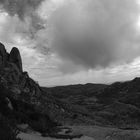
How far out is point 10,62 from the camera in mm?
93438

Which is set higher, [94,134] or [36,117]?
[36,117]

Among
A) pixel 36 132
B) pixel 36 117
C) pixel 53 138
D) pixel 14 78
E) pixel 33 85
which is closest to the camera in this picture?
pixel 53 138

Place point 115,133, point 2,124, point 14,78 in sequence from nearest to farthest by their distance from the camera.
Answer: point 2,124 < point 115,133 < point 14,78

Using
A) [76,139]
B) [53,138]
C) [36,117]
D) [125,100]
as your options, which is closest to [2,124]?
[53,138]

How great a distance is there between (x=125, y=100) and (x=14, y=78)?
114 metres

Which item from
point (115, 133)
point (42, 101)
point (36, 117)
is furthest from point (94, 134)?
point (42, 101)

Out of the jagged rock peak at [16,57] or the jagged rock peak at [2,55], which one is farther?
the jagged rock peak at [16,57]

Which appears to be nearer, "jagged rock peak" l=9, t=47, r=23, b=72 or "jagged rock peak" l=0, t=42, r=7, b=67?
"jagged rock peak" l=0, t=42, r=7, b=67

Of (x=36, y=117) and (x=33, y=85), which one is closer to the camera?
(x=36, y=117)

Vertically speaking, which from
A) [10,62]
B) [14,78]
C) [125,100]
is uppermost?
[10,62]

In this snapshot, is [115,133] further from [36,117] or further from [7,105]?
[7,105]

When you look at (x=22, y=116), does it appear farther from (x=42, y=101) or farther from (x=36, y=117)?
(x=42, y=101)

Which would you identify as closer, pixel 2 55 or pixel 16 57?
pixel 2 55

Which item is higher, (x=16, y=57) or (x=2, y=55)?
(x=16, y=57)
